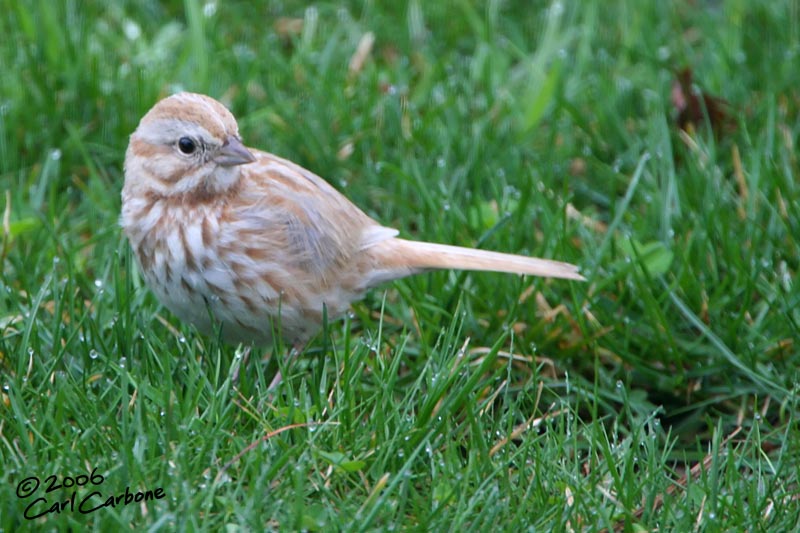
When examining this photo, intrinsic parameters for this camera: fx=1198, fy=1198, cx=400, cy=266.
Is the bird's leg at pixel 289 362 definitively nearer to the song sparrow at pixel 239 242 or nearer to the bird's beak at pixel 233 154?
the song sparrow at pixel 239 242

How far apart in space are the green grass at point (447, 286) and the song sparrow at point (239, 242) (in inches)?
6.6

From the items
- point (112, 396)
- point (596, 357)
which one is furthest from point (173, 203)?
point (596, 357)

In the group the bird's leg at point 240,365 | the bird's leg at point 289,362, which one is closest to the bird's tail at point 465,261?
the bird's leg at point 289,362

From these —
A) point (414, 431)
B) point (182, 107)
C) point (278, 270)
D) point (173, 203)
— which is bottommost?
point (414, 431)

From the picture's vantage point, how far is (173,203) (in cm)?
421

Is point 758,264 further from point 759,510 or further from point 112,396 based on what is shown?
point 112,396

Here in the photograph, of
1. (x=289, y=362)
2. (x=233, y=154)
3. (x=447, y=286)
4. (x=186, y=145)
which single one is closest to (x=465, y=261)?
(x=447, y=286)

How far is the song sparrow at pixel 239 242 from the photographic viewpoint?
411 cm

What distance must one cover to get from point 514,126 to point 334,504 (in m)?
2.97

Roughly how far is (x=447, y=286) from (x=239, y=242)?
39.4 inches

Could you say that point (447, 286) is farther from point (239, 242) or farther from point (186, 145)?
point (186, 145)

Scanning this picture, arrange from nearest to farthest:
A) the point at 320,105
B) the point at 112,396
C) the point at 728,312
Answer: the point at 112,396
the point at 728,312
the point at 320,105

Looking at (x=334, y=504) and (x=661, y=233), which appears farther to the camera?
(x=661, y=233)

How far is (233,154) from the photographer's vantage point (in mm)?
4113
